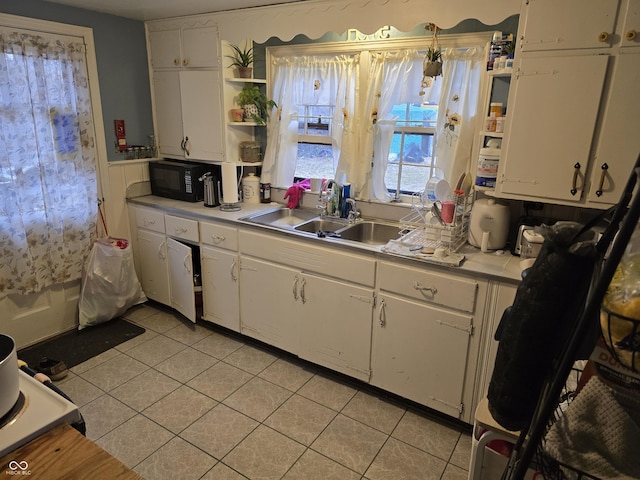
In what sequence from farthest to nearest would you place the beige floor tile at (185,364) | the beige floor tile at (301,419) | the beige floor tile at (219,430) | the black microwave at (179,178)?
the black microwave at (179,178), the beige floor tile at (185,364), the beige floor tile at (301,419), the beige floor tile at (219,430)

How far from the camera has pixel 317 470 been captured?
2.06 metres

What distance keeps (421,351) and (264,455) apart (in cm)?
97

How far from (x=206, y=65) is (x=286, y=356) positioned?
87.7 inches

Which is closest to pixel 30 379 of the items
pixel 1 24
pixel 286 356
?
pixel 286 356

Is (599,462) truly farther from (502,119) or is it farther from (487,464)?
(502,119)

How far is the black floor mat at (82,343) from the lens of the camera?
2.95 meters

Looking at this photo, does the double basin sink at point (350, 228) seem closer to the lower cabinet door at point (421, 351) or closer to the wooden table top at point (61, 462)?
the lower cabinet door at point (421, 351)

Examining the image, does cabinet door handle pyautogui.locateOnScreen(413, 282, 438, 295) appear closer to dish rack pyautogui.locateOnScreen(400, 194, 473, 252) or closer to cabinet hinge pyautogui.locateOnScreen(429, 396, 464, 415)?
dish rack pyautogui.locateOnScreen(400, 194, 473, 252)

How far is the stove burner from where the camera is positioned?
0.97 metres

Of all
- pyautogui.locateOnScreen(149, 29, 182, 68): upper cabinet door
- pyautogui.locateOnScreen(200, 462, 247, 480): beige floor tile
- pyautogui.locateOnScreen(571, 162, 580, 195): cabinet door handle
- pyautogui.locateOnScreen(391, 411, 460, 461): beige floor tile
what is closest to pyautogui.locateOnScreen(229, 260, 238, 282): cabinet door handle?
pyautogui.locateOnScreen(200, 462, 247, 480): beige floor tile

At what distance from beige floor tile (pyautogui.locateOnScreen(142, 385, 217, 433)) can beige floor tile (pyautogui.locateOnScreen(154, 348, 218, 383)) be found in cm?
15

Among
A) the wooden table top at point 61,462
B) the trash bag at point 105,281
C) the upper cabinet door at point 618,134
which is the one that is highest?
the upper cabinet door at point 618,134

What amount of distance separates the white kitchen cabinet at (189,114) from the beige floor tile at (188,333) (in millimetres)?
1331

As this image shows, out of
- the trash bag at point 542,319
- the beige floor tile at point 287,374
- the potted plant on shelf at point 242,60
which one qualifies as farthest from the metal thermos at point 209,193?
the trash bag at point 542,319
